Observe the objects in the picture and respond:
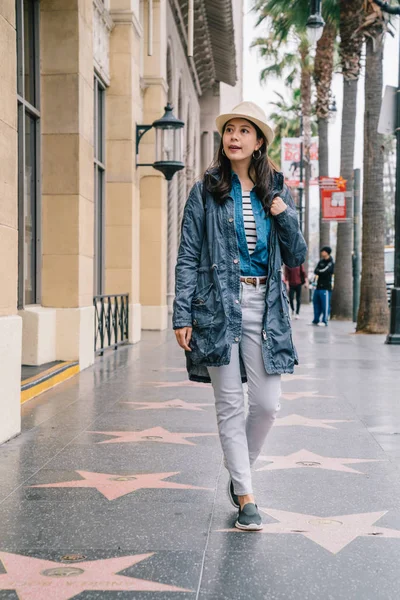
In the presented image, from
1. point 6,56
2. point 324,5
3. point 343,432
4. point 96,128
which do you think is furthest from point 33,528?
point 324,5

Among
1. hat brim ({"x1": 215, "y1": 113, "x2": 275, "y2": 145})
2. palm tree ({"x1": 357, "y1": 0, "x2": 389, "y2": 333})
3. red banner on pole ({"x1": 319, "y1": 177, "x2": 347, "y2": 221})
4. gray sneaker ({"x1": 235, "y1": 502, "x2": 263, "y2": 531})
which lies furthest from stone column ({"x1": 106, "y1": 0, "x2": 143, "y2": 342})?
gray sneaker ({"x1": 235, "y1": 502, "x2": 263, "y2": 531})

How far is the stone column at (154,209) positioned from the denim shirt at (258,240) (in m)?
15.0

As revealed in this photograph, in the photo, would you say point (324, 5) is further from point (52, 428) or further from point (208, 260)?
point (208, 260)

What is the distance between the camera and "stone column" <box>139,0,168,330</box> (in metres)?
19.2

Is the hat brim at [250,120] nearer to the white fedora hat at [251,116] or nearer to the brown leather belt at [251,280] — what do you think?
the white fedora hat at [251,116]

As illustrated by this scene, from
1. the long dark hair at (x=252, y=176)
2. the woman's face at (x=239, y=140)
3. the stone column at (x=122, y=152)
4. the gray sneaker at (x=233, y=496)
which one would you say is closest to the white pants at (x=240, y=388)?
the gray sneaker at (x=233, y=496)

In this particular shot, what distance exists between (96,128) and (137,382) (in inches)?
247

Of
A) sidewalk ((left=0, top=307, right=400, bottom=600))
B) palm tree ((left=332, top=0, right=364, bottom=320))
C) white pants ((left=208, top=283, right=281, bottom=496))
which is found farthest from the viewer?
palm tree ((left=332, top=0, right=364, bottom=320))

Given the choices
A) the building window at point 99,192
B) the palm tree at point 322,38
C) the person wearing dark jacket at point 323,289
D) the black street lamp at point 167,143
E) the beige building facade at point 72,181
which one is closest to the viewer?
the beige building facade at point 72,181

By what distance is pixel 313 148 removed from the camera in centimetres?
4441

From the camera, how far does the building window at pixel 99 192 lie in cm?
1523

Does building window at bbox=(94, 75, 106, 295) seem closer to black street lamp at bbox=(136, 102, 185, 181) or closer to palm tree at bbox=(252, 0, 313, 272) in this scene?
black street lamp at bbox=(136, 102, 185, 181)

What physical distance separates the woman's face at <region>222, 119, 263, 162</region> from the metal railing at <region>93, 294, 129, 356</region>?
8347 millimetres

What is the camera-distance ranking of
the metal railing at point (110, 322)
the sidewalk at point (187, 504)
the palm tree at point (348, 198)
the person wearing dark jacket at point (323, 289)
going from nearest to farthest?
the sidewalk at point (187, 504) → the metal railing at point (110, 322) → the person wearing dark jacket at point (323, 289) → the palm tree at point (348, 198)
